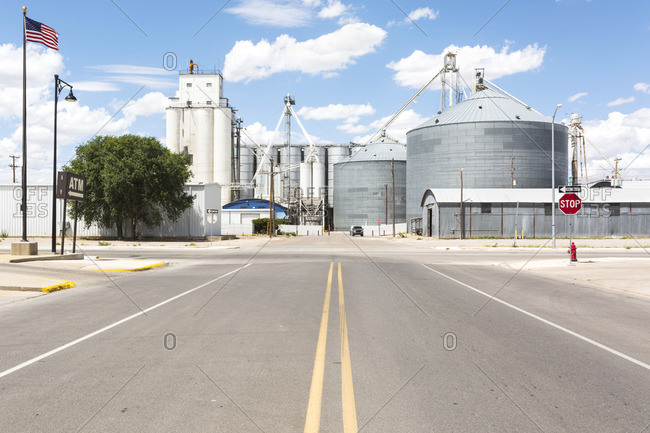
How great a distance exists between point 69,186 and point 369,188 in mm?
70376

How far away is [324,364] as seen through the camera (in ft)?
21.7

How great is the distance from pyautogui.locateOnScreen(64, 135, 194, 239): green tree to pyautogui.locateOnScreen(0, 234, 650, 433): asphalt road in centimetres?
3544

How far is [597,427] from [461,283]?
11808 millimetres

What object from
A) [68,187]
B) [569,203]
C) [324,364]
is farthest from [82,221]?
[324,364]

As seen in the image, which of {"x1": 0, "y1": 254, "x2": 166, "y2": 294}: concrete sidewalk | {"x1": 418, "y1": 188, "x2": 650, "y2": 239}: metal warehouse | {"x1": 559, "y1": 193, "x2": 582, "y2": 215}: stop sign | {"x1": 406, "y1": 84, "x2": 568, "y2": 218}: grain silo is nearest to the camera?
{"x1": 0, "y1": 254, "x2": 166, "y2": 294}: concrete sidewalk

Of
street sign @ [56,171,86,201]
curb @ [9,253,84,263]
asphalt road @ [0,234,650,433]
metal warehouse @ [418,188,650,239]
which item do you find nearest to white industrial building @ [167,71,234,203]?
metal warehouse @ [418,188,650,239]

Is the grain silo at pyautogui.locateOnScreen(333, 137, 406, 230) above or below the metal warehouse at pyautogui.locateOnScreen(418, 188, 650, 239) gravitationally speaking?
above

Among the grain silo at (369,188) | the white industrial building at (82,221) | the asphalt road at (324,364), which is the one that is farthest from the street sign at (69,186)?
the grain silo at (369,188)

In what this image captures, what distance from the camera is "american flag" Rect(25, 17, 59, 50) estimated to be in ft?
77.9

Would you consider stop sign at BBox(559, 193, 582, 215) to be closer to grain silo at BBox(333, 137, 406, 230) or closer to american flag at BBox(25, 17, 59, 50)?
american flag at BBox(25, 17, 59, 50)

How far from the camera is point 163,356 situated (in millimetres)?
6965

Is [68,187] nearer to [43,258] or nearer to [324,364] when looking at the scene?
[43,258]

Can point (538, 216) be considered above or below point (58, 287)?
above

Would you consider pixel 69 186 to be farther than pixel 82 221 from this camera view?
No
